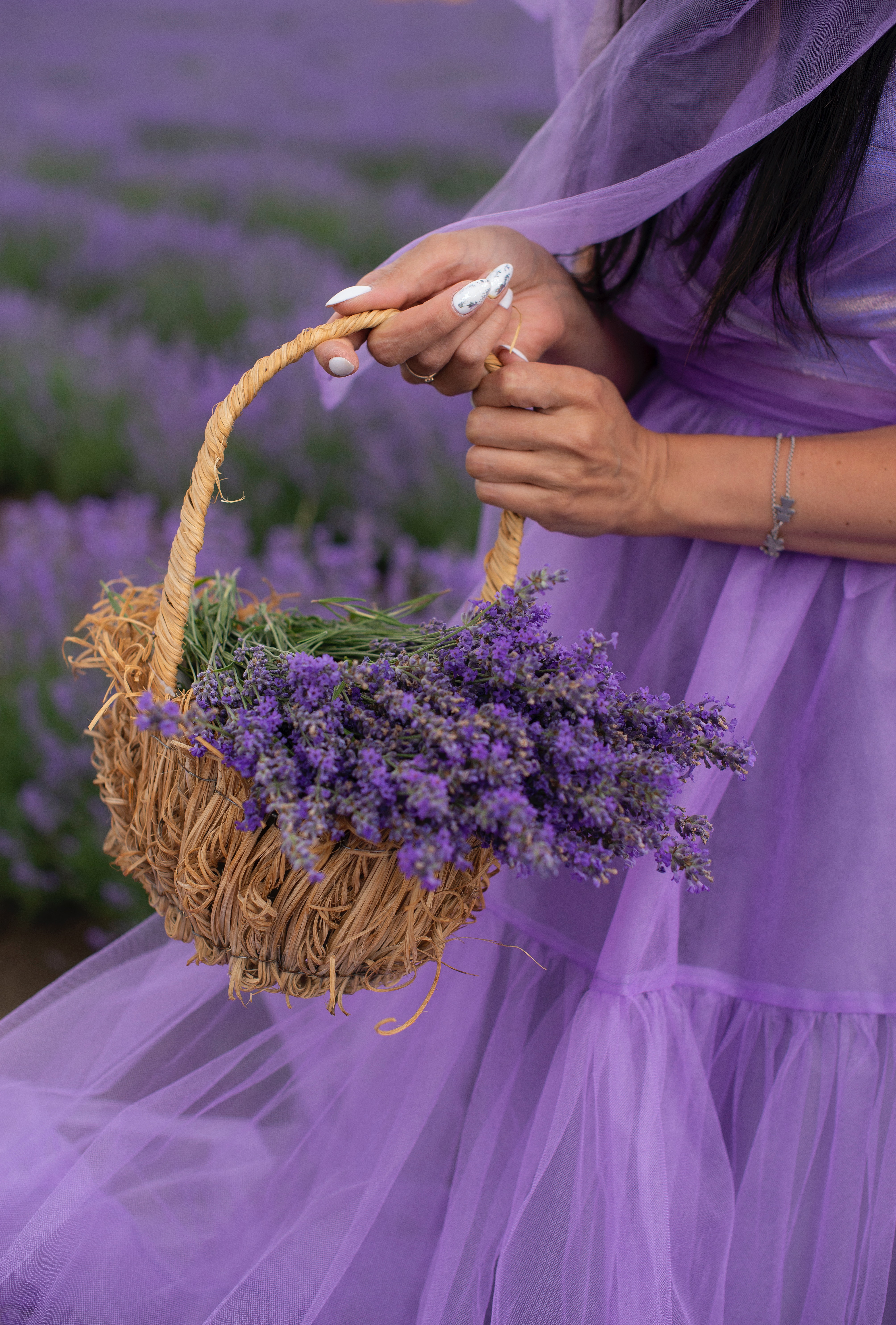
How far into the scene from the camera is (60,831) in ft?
6.45

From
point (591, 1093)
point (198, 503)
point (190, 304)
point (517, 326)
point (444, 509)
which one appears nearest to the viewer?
point (198, 503)

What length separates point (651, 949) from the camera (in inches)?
36.0

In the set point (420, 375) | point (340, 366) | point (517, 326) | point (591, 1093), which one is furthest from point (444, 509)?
point (591, 1093)

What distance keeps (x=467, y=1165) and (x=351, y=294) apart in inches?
34.0

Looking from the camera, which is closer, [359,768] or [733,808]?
[359,768]

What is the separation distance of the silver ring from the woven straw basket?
0.23ft

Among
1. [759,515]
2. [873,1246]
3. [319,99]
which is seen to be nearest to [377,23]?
[319,99]

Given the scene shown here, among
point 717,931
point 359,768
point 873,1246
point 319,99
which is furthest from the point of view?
point 319,99

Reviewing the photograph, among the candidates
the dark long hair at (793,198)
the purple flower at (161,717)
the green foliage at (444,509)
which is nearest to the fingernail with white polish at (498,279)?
the dark long hair at (793,198)

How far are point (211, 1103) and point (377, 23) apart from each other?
6773mm

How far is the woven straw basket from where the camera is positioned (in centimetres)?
71

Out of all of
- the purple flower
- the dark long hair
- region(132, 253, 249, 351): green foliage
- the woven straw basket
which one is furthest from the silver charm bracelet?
region(132, 253, 249, 351): green foliage

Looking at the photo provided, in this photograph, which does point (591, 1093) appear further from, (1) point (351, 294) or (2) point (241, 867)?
(1) point (351, 294)

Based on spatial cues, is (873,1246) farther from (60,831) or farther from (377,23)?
(377,23)
